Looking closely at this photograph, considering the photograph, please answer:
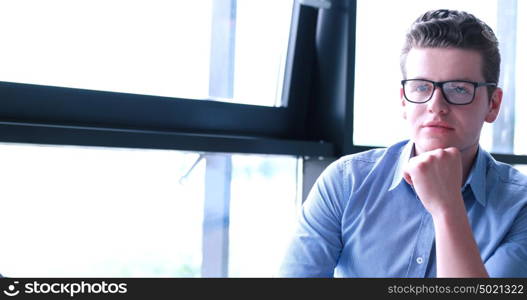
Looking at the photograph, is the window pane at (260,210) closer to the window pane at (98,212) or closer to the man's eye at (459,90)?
the window pane at (98,212)

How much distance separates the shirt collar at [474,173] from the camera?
149 centimetres

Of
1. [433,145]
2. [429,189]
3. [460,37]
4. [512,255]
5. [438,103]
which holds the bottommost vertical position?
[512,255]

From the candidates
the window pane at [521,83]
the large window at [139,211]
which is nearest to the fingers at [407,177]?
the large window at [139,211]

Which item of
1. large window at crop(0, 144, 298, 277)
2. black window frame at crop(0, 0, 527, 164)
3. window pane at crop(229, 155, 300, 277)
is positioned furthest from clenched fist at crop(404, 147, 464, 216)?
window pane at crop(229, 155, 300, 277)

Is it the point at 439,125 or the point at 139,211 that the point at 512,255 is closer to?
the point at 439,125

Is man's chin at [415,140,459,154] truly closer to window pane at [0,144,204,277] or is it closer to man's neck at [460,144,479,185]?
man's neck at [460,144,479,185]

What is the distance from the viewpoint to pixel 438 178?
54.4 inches

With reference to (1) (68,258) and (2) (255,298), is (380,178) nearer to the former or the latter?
(2) (255,298)

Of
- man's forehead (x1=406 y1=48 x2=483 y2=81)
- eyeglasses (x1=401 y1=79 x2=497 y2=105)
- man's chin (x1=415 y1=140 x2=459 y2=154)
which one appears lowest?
man's chin (x1=415 y1=140 x2=459 y2=154)

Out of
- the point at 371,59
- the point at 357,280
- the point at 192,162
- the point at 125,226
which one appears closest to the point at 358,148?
the point at 371,59

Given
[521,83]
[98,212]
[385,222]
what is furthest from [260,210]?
[521,83]

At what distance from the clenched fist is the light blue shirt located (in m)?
0.13

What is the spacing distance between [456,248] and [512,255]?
18cm

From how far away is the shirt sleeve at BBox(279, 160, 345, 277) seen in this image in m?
1.48
